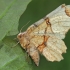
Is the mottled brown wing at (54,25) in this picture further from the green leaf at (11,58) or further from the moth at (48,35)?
the green leaf at (11,58)

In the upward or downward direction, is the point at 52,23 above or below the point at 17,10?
below

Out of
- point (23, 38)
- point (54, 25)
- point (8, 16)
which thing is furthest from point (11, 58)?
point (54, 25)

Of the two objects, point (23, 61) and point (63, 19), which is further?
point (63, 19)

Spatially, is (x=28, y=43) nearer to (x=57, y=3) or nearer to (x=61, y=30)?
(x=61, y=30)

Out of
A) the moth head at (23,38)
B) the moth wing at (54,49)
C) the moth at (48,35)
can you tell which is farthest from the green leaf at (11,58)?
the moth wing at (54,49)

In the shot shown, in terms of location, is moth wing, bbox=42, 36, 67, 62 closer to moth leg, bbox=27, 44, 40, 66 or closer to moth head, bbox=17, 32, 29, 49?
moth leg, bbox=27, 44, 40, 66

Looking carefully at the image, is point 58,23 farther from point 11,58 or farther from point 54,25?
point 11,58

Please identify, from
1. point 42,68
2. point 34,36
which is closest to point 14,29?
point 34,36
